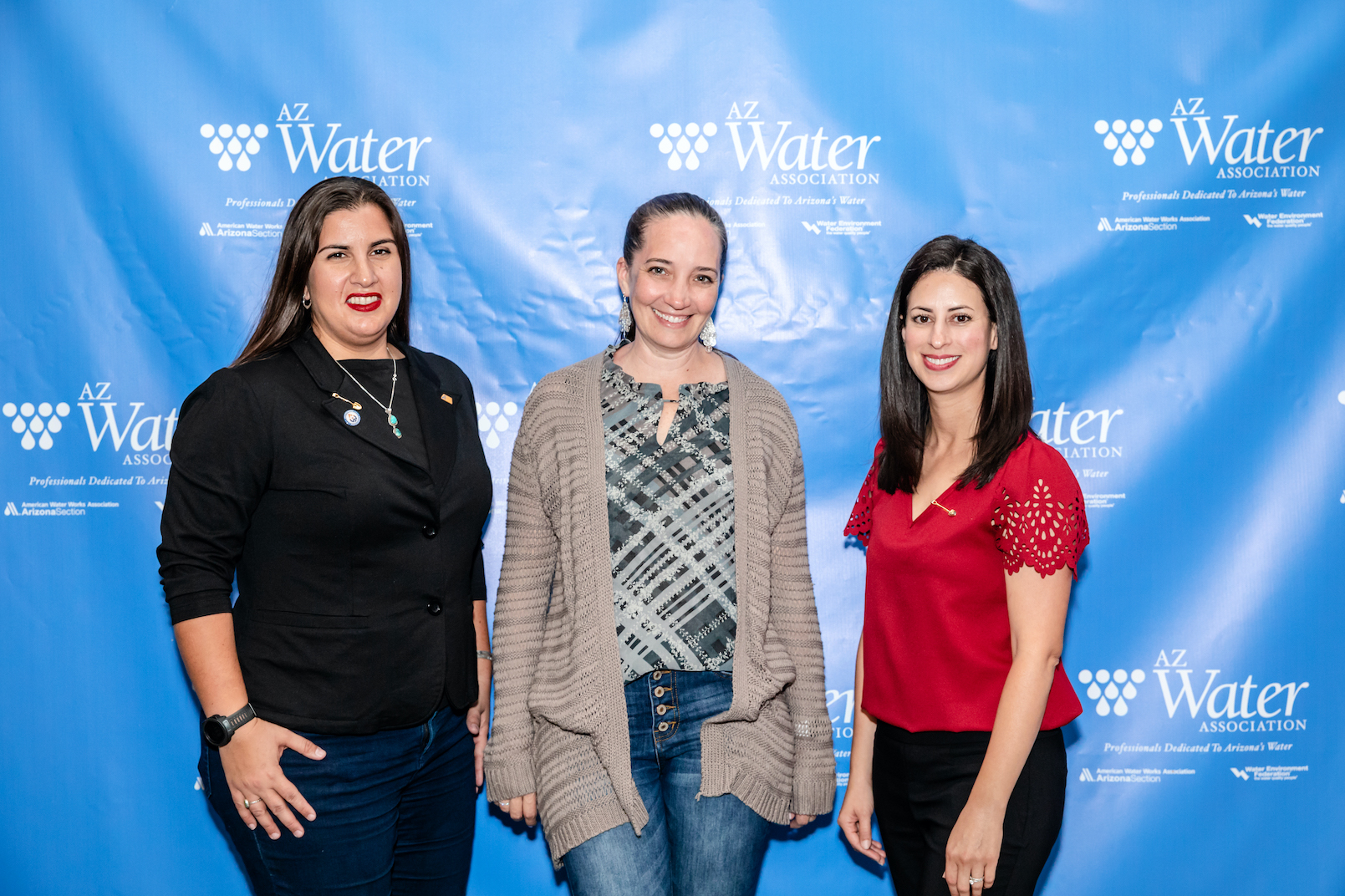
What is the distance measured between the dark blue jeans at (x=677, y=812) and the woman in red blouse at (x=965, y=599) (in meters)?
0.30

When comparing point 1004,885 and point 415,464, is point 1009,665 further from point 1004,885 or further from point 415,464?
point 415,464

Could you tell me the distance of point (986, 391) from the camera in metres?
1.59

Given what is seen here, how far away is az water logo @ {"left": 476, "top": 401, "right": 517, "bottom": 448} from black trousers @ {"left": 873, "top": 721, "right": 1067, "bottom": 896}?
1262 mm

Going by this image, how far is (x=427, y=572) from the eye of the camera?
1588mm

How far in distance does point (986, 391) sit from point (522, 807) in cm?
112

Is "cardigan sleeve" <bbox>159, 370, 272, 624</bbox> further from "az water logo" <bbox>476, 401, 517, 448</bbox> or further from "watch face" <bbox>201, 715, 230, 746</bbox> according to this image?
"az water logo" <bbox>476, 401, 517, 448</bbox>

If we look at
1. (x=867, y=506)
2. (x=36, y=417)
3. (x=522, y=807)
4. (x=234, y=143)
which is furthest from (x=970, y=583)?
(x=36, y=417)

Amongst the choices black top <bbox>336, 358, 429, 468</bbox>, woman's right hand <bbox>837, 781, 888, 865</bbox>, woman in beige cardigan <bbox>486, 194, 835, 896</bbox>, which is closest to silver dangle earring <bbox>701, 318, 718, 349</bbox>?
woman in beige cardigan <bbox>486, 194, 835, 896</bbox>

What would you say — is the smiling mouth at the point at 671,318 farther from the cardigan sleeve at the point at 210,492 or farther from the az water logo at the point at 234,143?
the az water logo at the point at 234,143

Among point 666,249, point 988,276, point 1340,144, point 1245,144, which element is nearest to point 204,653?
point 666,249

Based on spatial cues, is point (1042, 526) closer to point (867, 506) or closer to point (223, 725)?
point (867, 506)

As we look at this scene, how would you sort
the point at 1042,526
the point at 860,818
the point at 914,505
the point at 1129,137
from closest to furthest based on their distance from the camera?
the point at 1042,526
the point at 914,505
the point at 860,818
the point at 1129,137

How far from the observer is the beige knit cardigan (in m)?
1.51

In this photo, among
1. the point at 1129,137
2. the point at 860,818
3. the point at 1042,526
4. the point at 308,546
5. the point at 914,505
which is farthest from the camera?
the point at 1129,137
